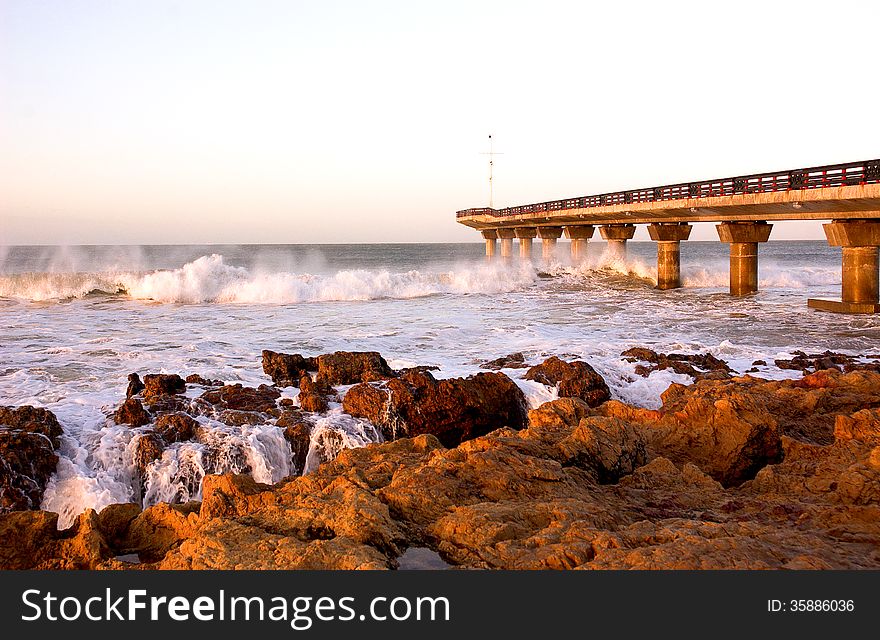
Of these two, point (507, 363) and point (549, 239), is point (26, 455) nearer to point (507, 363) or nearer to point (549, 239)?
point (507, 363)

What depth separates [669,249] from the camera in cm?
4106

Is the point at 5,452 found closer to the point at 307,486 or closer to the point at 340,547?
the point at 307,486

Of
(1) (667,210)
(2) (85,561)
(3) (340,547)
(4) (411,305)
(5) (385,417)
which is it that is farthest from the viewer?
(1) (667,210)

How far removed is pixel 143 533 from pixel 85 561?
0.63 meters

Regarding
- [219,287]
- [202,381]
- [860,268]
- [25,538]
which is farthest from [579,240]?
[25,538]

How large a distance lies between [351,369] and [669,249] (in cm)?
3214

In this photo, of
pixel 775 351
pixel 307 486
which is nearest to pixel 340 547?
pixel 307 486

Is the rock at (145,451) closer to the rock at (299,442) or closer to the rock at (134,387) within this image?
the rock at (299,442)

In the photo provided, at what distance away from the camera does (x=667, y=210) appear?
1407 inches

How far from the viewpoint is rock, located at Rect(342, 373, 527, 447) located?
11.0 m

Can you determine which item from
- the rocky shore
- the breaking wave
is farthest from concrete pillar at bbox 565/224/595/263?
the rocky shore

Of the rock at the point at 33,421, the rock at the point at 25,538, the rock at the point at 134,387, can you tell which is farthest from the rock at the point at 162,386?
the rock at the point at 25,538

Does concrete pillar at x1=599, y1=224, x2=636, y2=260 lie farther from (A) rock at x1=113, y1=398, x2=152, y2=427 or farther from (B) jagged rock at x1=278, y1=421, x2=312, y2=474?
(A) rock at x1=113, y1=398, x2=152, y2=427

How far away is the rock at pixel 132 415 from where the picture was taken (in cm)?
1018
